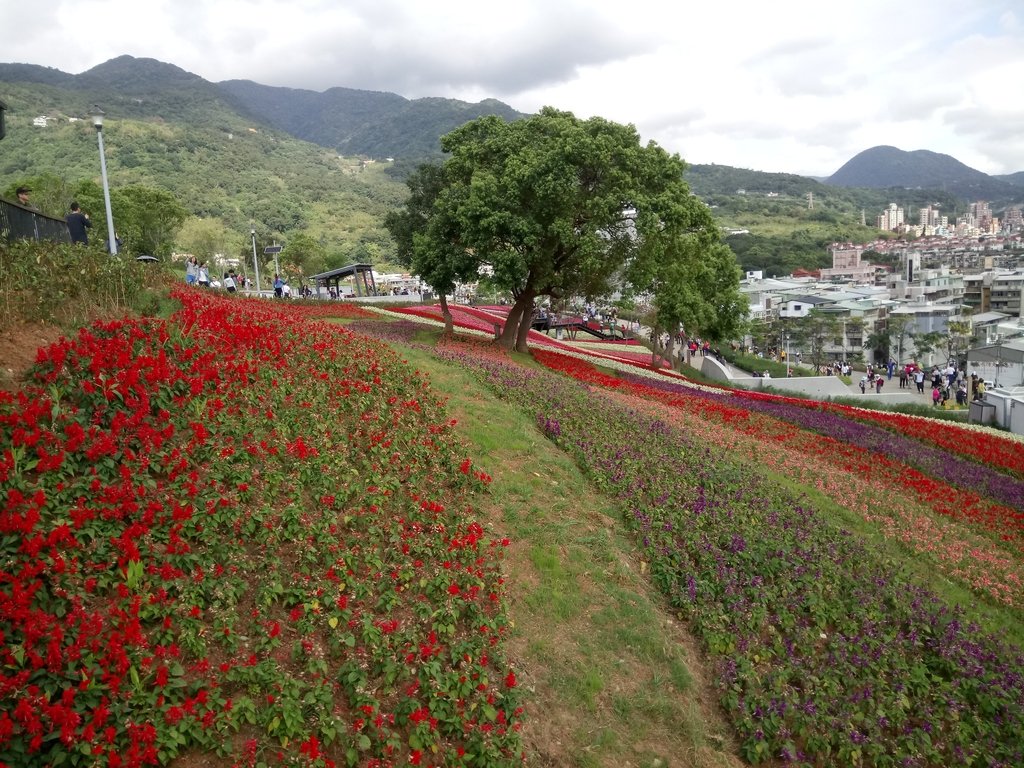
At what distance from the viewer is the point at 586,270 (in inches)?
897

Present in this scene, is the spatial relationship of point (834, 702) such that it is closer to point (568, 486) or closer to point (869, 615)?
point (869, 615)

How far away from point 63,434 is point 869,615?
9402 millimetres

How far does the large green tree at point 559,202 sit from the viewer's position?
20922 mm

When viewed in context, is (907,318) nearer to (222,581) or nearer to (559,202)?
(559,202)

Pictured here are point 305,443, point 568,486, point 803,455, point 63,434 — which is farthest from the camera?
point 803,455

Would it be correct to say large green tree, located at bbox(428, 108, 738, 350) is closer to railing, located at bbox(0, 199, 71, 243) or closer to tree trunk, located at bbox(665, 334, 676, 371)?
railing, located at bbox(0, 199, 71, 243)

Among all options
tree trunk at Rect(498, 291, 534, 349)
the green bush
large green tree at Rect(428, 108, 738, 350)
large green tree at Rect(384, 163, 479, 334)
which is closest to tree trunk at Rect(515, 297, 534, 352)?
tree trunk at Rect(498, 291, 534, 349)

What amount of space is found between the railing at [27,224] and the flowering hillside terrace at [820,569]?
8.81 meters

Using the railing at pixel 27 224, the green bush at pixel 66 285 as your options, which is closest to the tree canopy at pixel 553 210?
the railing at pixel 27 224

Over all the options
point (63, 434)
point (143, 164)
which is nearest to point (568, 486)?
point (63, 434)

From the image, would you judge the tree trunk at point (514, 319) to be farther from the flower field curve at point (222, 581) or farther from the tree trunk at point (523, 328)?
the flower field curve at point (222, 581)

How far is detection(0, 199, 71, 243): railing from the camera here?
11.7 meters

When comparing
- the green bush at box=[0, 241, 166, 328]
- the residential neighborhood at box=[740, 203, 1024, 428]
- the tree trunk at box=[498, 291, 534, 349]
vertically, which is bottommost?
the residential neighborhood at box=[740, 203, 1024, 428]

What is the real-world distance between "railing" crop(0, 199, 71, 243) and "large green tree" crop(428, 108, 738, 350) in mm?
10874
